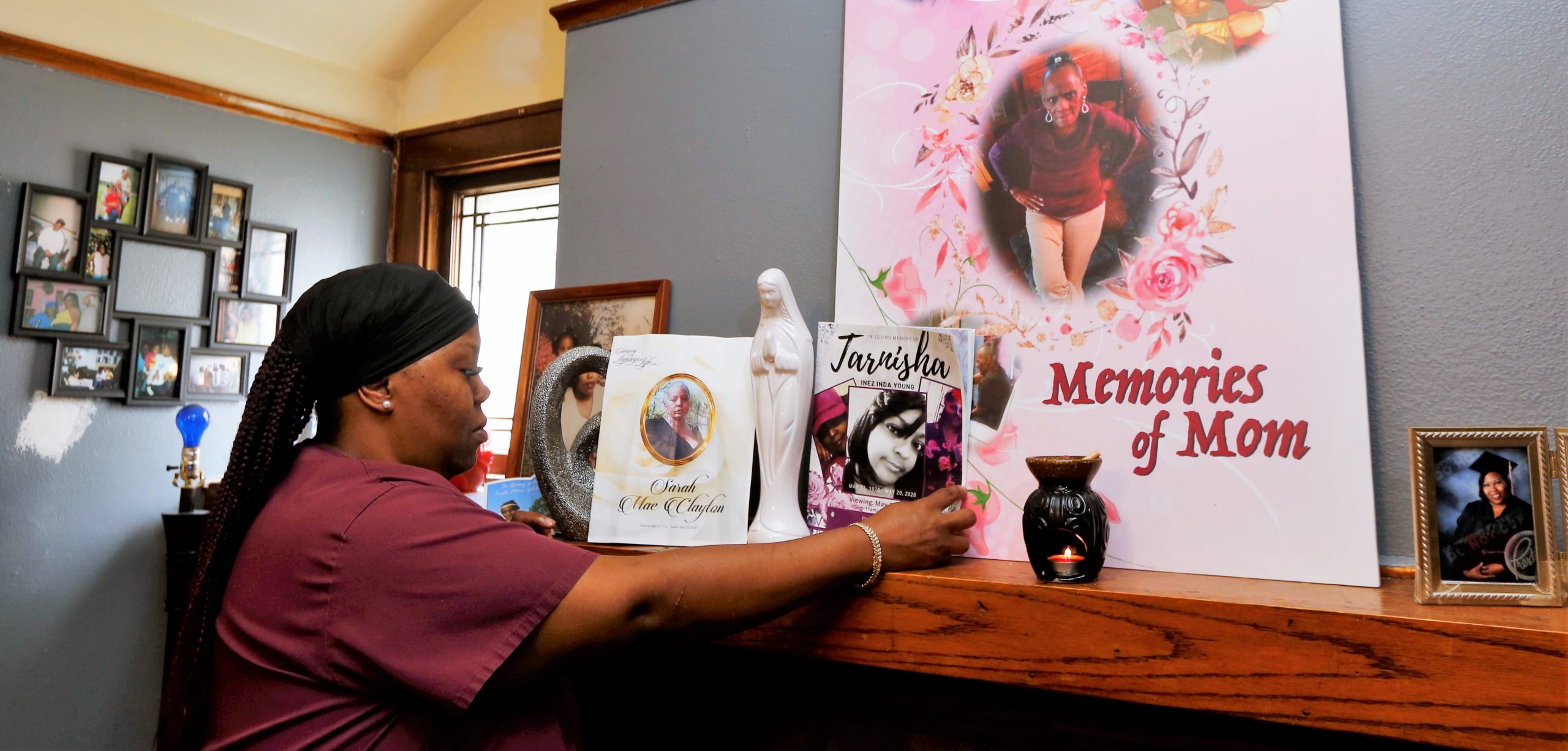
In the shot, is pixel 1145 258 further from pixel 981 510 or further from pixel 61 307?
pixel 61 307

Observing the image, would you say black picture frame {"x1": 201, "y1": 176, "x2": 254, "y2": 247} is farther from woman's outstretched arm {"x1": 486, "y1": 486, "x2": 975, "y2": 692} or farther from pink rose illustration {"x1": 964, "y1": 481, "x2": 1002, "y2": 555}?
pink rose illustration {"x1": 964, "y1": 481, "x2": 1002, "y2": 555}

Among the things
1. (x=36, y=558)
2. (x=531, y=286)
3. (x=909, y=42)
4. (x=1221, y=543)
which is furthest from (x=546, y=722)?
(x=36, y=558)

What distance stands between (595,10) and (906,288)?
850 mm

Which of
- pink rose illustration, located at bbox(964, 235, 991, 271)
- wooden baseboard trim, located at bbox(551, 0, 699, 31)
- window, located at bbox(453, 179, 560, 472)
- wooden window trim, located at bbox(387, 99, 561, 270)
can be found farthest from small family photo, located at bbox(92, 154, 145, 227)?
pink rose illustration, located at bbox(964, 235, 991, 271)

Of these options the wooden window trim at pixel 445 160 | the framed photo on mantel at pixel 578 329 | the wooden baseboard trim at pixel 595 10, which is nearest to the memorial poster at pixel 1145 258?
the framed photo on mantel at pixel 578 329

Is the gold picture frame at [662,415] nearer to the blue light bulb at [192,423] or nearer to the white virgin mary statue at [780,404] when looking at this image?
the white virgin mary statue at [780,404]

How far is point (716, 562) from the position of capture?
964 millimetres

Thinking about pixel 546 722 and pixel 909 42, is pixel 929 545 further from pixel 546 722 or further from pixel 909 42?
pixel 909 42

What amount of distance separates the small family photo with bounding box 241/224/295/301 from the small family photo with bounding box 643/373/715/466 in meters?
1.99

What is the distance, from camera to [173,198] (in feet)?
8.37

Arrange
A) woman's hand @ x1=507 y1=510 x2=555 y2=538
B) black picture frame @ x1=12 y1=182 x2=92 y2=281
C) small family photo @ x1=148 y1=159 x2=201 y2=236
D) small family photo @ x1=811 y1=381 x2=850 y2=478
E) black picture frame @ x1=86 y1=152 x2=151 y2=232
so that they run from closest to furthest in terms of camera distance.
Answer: small family photo @ x1=811 y1=381 x2=850 y2=478
woman's hand @ x1=507 y1=510 x2=555 y2=538
black picture frame @ x1=12 y1=182 x2=92 y2=281
black picture frame @ x1=86 y1=152 x2=151 y2=232
small family photo @ x1=148 y1=159 x2=201 y2=236

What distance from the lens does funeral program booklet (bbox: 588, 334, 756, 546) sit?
4.18ft

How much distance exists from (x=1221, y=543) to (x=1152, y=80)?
599mm

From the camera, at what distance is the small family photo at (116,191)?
2.42 m
